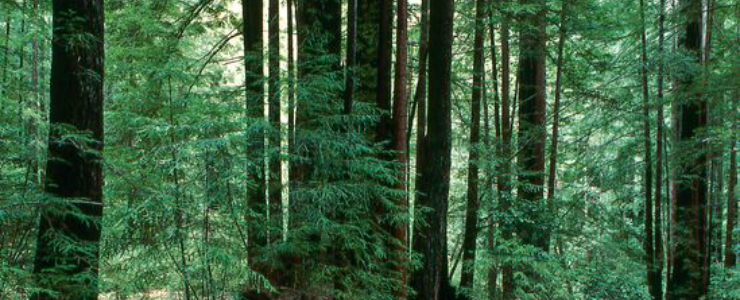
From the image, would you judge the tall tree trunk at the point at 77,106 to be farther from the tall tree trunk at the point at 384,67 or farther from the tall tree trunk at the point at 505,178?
the tall tree trunk at the point at 505,178

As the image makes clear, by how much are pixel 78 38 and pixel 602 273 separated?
31.8ft

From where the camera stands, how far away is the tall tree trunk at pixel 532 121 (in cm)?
867

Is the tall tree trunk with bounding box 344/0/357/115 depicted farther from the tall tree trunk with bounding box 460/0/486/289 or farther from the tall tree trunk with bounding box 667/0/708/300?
the tall tree trunk with bounding box 667/0/708/300

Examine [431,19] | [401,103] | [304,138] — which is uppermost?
[431,19]

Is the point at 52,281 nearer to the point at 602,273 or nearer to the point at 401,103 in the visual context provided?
the point at 401,103

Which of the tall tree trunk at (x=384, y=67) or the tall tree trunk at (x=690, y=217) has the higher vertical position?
the tall tree trunk at (x=384, y=67)

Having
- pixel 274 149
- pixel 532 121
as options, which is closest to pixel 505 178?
pixel 532 121

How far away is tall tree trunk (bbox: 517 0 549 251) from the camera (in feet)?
28.5

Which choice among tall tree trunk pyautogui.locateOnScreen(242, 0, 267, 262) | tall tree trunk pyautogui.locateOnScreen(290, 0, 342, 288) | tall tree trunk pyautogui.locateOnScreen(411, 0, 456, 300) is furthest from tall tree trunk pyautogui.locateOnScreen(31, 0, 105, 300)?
tall tree trunk pyautogui.locateOnScreen(411, 0, 456, 300)

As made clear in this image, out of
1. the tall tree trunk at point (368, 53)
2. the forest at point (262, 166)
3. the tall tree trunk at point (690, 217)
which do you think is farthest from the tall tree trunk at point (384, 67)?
the tall tree trunk at point (690, 217)

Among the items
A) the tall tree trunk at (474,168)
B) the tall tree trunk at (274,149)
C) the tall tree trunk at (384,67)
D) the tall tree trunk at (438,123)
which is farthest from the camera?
the tall tree trunk at (474,168)

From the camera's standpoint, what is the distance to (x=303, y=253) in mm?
4938

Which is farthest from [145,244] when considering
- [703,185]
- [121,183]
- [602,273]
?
[703,185]

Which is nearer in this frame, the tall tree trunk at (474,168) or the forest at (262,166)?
the forest at (262,166)
